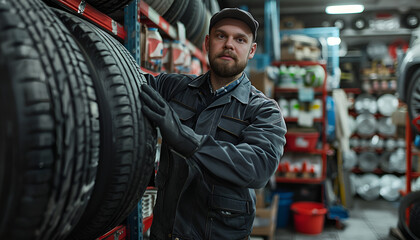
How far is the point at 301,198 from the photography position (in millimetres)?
5129

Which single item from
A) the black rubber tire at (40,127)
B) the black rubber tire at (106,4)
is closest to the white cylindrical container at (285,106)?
the black rubber tire at (106,4)

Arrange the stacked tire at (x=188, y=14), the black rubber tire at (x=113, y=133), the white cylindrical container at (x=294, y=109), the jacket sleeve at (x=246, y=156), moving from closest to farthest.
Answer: the black rubber tire at (x=113, y=133) < the jacket sleeve at (x=246, y=156) < the stacked tire at (x=188, y=14) < the white cylindrical container at (x=294, y=109)

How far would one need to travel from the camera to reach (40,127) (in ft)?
2.23

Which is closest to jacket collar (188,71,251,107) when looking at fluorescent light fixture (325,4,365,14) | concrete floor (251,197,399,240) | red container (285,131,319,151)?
concrete floor (251,197,399,240)

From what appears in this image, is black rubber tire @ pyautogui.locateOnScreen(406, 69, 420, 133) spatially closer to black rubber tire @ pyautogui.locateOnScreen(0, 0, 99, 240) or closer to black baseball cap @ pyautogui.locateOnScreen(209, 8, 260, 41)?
black baseball cap @ pyautogui.locateOnScreen(209, 8, 260, 41)

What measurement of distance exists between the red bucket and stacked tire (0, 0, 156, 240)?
3855 mm

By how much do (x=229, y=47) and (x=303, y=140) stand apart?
363cm

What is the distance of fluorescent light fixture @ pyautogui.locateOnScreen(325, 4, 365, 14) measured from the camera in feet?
26.5

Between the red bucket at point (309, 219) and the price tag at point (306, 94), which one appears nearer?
the red bucket at point (309, 219)

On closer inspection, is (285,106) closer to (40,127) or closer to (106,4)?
(106,4)

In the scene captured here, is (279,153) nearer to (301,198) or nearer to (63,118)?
(63,118)

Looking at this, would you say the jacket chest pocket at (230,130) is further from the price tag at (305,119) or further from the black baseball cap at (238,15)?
the price tag at (305,119)

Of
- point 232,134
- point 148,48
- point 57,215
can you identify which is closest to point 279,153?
point 232,134

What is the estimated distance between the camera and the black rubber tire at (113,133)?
100 centimetres
